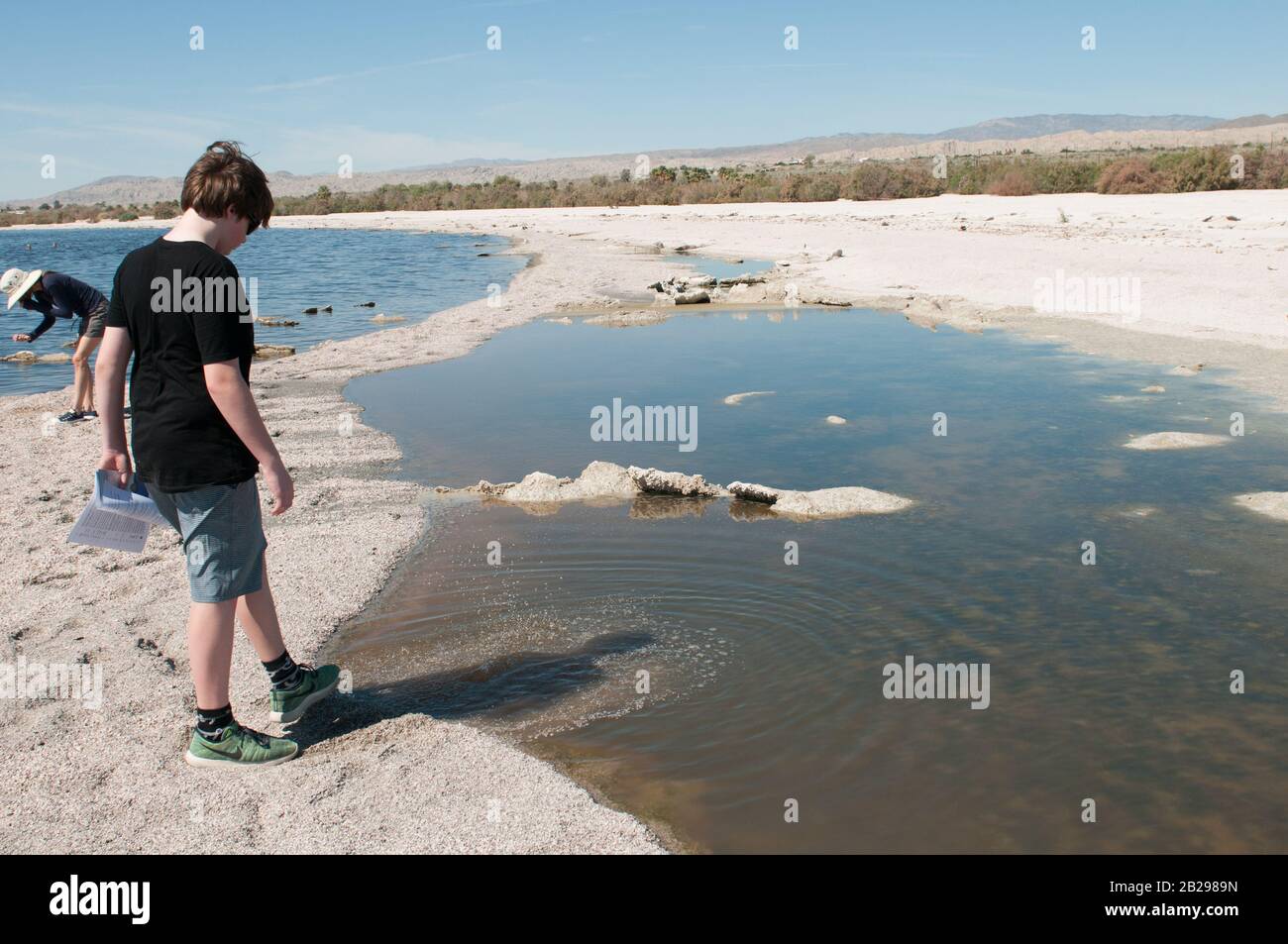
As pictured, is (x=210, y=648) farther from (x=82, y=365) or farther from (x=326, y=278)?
(x=326, y=278)

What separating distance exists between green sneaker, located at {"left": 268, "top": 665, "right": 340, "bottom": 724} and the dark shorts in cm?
597

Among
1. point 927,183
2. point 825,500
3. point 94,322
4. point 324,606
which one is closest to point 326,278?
point 94,322

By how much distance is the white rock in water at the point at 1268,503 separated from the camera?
20.6 feet

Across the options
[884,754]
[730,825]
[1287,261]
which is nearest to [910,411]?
[884,754]

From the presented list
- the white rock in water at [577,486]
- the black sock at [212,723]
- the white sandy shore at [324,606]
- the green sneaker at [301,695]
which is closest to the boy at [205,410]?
the black sock at [212,723]

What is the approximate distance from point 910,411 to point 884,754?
5.98 meters

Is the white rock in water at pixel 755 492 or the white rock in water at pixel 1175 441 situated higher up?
the white rock in water at pixel 1175 441

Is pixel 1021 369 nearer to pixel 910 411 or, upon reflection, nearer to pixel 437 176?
pixel 910 411

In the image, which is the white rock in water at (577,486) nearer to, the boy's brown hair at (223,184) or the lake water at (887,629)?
the lake water at (887,629)

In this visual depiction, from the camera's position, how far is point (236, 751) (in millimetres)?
3734

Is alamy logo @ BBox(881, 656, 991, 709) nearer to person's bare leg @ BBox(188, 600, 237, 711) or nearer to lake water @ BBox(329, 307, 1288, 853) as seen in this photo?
lake water @ BBox(329, 307, 1288, 853)

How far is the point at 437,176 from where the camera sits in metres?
183

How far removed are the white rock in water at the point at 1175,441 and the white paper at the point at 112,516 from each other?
7.00m
